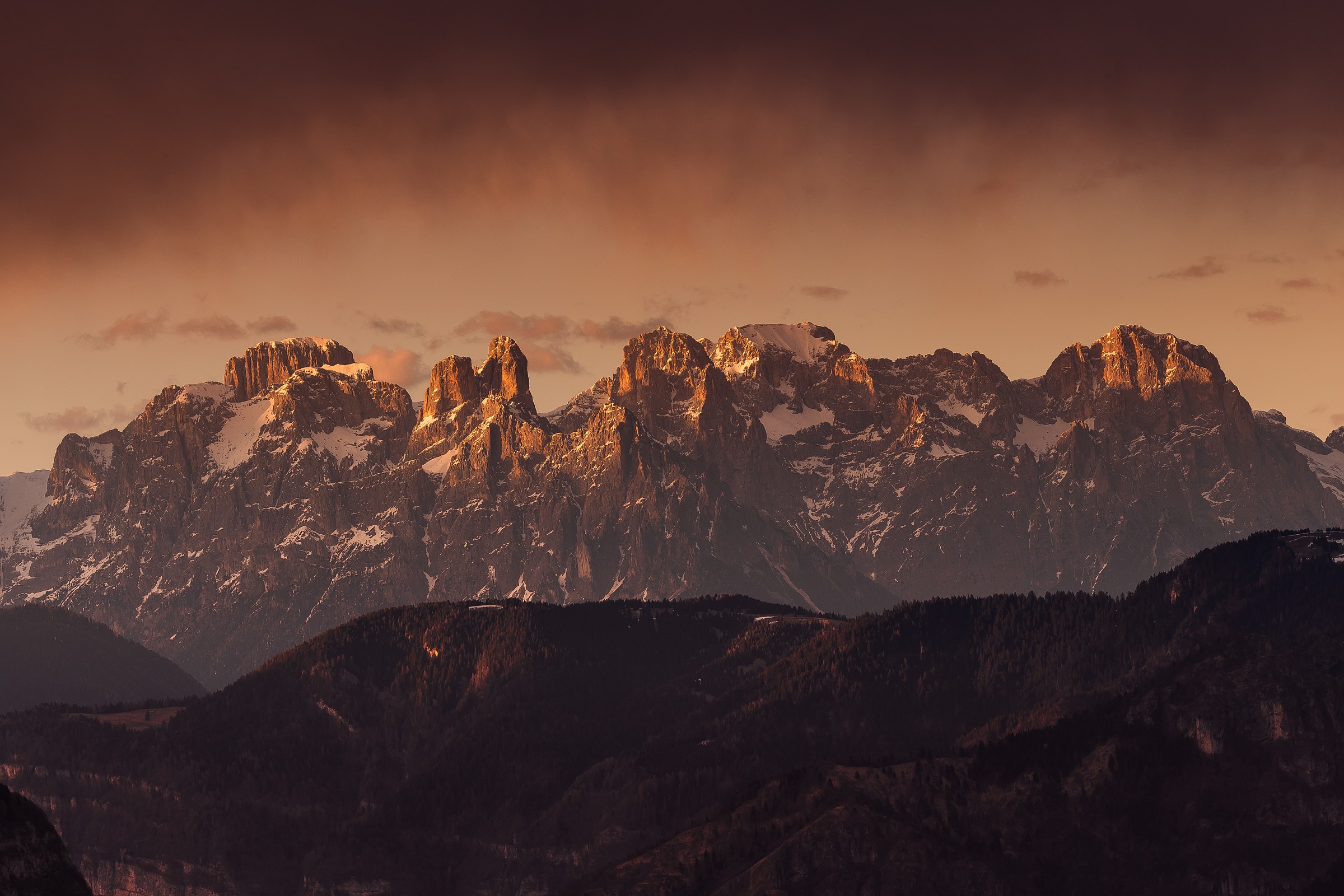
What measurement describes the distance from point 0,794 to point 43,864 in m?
7.68

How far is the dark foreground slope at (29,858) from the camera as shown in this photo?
605 feet

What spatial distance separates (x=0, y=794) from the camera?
609ft

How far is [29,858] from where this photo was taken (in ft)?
615

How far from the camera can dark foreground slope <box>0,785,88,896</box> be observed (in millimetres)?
184500
